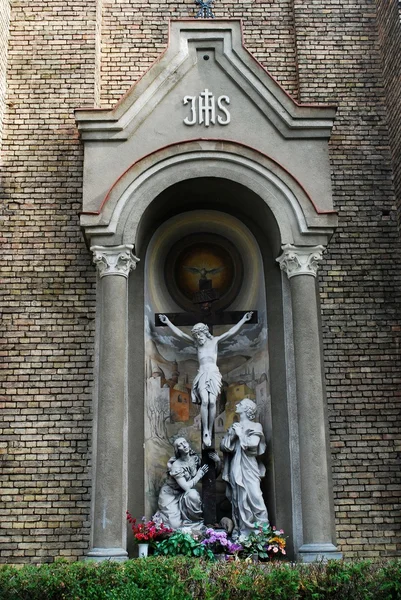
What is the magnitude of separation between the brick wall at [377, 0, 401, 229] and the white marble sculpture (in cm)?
389

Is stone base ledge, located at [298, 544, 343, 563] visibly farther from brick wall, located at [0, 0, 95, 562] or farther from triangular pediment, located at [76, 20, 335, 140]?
triangular pediment, located at [76, 20, 335, 140]

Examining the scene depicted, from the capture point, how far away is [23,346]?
1077cm

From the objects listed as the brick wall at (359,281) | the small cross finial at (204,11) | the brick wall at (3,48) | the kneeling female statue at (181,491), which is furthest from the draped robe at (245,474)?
the small cross finial at (204,11)

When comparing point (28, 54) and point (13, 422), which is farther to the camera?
point (28, 54)

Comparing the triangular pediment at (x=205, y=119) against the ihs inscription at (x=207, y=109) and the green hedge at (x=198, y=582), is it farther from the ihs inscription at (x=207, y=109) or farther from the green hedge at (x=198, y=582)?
the green hedge at (x=198, y=582)

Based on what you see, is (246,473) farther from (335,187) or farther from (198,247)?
(335,187)

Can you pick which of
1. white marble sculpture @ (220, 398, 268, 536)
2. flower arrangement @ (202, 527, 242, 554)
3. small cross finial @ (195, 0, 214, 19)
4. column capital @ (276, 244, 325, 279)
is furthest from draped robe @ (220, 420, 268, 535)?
small cross finial @ (195, 0, 214, 19)

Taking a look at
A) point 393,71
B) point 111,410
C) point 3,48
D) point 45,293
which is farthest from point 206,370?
point 3,48

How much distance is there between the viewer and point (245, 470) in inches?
398

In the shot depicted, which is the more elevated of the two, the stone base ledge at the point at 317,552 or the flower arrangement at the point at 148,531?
the flower arrangement at the point at 148,531

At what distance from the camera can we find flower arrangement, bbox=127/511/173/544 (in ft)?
30.8

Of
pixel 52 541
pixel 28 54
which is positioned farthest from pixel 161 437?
pixel 28 54

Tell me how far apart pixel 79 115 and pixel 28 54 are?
242 cm

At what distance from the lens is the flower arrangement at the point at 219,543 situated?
9250 mm
